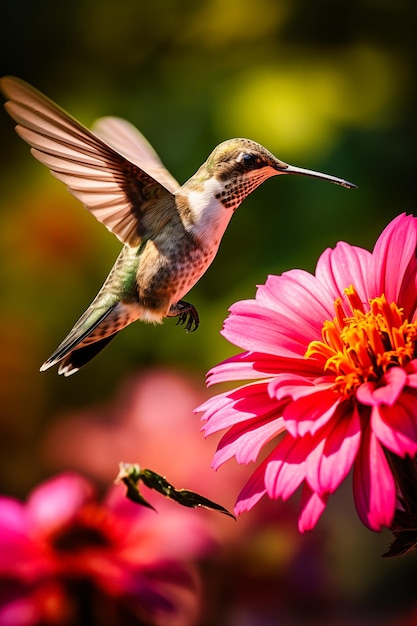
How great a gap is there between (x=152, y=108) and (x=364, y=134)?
15.9 inches

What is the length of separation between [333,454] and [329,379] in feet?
0.36

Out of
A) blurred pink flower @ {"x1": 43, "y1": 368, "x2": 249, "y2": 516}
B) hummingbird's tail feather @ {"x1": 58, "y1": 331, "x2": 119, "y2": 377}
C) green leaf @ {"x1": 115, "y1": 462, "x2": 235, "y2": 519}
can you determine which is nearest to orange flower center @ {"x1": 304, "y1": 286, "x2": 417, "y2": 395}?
green leaf @ {"x1": 115, "y1": 462, "x2": 235, "y2": 519}

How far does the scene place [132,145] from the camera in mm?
890

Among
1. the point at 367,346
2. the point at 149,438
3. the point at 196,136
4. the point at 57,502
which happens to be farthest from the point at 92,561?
the point at 196,136

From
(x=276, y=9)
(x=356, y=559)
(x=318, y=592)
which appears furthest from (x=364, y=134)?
(x=318, y=592)

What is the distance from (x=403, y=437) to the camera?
0.41m

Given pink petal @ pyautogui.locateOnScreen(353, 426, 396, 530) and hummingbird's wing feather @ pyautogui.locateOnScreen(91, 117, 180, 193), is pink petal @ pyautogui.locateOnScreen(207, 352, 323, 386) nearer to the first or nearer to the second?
pink petal @ pyautogui.locateOnScreen(353, 426, 396, 530)

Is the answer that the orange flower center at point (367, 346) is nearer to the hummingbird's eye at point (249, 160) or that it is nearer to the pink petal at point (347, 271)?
the pink petal at point (347, 271)

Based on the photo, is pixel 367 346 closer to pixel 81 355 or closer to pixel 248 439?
pixel 248 439

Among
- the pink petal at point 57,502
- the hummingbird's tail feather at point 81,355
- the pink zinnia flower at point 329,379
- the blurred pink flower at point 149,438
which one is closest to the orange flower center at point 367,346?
the pink zinnia flower at point 329,379

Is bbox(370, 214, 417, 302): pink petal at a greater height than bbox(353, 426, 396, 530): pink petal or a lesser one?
greater

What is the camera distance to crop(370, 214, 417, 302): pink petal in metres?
0.52

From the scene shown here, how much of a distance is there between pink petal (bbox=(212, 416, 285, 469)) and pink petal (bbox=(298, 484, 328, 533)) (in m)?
0.04

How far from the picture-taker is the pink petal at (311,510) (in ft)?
1.39
